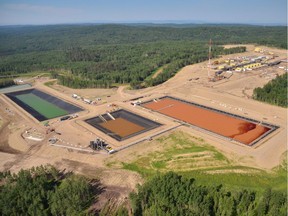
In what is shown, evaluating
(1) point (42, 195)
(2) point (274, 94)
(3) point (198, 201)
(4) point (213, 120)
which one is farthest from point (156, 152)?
(2) point (274, 94)

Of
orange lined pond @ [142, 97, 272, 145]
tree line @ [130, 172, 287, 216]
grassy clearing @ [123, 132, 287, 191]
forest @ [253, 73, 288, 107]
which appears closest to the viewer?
tree line @ [130, 172, 287, 216]

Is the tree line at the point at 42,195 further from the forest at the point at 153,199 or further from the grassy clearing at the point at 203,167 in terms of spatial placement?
the grassy clearing at the point at 203,167

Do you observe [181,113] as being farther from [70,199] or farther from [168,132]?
[70,199]

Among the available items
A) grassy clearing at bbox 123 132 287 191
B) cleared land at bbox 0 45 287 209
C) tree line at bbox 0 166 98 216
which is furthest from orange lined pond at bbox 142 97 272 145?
tree line at bbox 0 166 98 216

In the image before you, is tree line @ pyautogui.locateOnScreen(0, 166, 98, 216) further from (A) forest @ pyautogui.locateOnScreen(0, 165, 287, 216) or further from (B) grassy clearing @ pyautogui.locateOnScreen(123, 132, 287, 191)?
(B) grassy clearing @ pyautogui.locateOnScreen(123, 132, 287, 191)

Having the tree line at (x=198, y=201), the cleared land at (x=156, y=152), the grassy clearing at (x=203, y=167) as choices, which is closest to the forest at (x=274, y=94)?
the cleared land at (x=156, y=152)

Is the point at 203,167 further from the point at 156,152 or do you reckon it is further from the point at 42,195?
the point at 42,195
